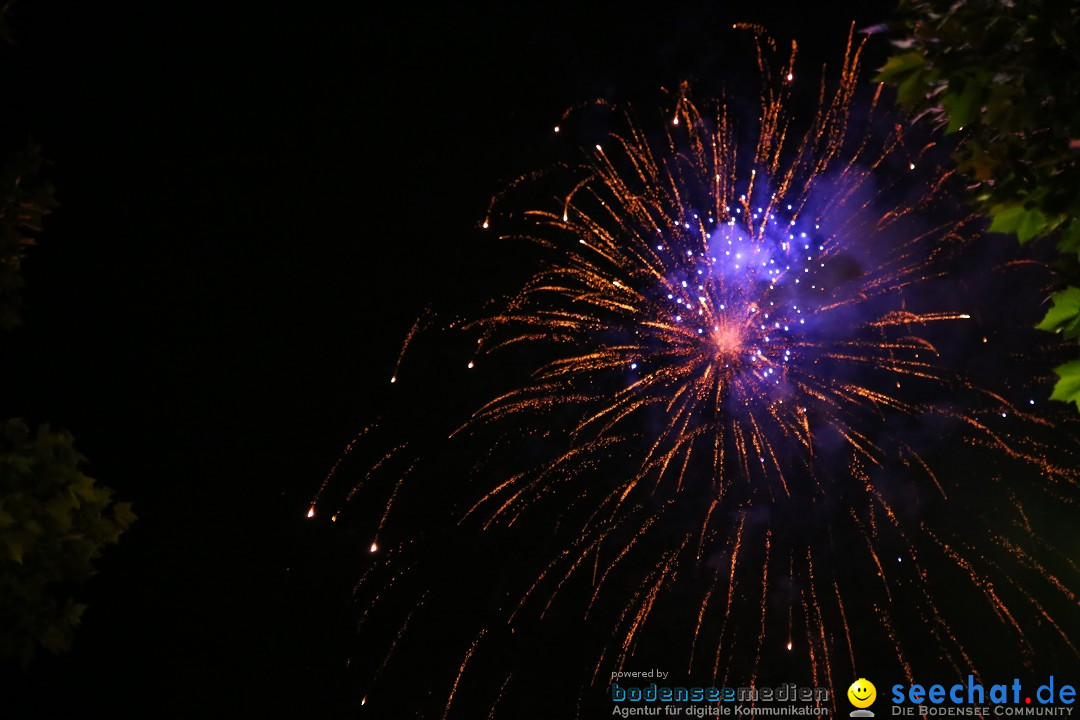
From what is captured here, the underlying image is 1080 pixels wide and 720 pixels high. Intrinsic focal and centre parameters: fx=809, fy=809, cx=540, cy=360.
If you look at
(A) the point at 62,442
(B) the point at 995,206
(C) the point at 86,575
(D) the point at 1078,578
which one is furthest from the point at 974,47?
(D) the point at 1078,578

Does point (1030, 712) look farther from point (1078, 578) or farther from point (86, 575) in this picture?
point (86, 575)

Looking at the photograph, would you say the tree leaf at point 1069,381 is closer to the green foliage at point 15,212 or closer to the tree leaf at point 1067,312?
the tree leaf at point 1067,312

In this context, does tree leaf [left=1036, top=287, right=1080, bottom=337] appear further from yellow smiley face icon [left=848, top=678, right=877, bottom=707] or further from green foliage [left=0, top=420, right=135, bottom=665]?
yellow smiley face icon [left=848, top=678, right=877, bottom=707]

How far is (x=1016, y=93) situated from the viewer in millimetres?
2697

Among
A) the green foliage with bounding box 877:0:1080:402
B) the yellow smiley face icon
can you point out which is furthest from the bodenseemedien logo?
the green foliage with bounding box 877:0:1080:402

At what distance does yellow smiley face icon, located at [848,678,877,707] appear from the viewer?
1248cm

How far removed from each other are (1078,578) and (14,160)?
1586 centimetres

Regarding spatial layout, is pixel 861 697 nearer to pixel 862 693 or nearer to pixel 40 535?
pixel 862 693

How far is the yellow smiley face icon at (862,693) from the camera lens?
12.5m

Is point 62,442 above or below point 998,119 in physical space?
below

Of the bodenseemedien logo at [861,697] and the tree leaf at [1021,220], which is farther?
the bodenseemedien logo at [861,697]

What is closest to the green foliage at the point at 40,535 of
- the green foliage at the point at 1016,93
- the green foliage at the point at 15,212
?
the green foliage at the point at 15,212

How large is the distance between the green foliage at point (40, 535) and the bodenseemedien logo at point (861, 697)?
37.4 ft

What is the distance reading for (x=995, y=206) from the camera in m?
2.80
